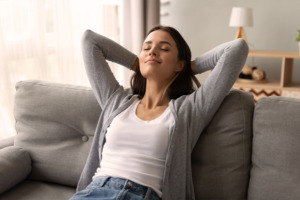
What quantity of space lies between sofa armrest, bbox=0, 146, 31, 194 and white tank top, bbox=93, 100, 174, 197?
1.40ft

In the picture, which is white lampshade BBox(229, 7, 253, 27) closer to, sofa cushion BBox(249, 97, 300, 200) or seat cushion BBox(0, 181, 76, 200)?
sofa cushion BBox(249, 97, 300, 200)

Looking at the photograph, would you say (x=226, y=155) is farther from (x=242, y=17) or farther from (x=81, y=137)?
(x=242, y=17)

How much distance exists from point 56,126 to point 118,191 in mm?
578

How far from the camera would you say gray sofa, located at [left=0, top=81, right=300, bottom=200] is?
1.45 m

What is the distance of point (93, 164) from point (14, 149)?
439 mm

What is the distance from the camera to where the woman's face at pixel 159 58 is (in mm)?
1666

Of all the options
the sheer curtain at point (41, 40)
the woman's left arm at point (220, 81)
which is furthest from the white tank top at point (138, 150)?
the sheer curtain at point (41, 40)

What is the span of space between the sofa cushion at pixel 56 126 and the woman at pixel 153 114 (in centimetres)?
11

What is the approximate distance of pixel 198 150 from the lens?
157 cm

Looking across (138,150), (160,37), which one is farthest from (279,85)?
(138,150)

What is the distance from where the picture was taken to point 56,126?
1.86 m

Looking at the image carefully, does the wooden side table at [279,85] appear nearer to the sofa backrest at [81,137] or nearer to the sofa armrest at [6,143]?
the sofa backrest at [81,137]

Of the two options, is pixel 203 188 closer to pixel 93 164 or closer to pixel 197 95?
pixel 197 95

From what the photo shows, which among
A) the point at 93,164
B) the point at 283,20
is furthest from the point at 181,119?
the point at 283,20
